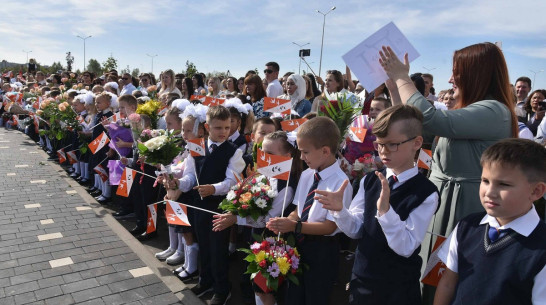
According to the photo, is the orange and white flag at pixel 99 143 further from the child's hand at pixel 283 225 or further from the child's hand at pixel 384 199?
the child's hand at pixel 384 199

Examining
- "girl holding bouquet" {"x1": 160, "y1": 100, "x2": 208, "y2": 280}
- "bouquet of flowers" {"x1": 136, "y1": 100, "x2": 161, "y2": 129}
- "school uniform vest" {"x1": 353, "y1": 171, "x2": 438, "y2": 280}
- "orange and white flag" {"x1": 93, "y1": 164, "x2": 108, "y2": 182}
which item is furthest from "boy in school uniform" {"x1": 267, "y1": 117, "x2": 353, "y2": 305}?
"orange and white flag" {"x1": 93, "y1": 164, "x2": 108, "y2": 182}

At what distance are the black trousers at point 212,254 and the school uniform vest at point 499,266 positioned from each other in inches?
94.3

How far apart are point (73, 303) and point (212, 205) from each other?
62.4 inches

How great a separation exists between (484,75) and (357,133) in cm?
148

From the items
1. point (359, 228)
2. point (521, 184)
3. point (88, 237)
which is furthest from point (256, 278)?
point (88, 237)

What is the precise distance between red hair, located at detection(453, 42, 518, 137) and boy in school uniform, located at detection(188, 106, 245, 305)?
89.0 inches

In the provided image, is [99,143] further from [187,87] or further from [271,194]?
[271,194]

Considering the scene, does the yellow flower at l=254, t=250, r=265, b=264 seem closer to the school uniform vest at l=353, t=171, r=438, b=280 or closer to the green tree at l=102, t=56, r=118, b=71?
the school uniform vest at l=353, t=171, r=438, b=280

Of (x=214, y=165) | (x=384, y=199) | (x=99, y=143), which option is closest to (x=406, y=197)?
(x=384, y=199)

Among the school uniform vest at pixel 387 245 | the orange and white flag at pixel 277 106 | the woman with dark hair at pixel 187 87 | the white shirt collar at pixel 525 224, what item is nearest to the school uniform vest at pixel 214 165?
the orange and white flag at pixel 277 106

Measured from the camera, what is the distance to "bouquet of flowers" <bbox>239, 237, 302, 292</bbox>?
261 cm

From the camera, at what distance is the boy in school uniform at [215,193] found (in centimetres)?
375

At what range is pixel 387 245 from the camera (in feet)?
7.11

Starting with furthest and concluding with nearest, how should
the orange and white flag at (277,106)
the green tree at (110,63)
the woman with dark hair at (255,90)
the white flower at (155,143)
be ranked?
the green tree at (110,63) < the woman with dark hair at (255,90) < the orange and white flag at (277,106) < the white flower at (155,143)
